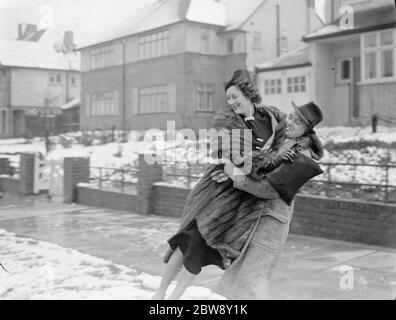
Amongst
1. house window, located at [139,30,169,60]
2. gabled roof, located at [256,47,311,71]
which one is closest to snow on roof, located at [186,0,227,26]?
house window, located at [139,30,169,60]

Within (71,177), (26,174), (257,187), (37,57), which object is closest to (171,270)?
(257,187)

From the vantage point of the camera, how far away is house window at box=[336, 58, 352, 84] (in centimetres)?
1677

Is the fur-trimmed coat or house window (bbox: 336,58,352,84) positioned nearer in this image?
the fur-trimmed coat

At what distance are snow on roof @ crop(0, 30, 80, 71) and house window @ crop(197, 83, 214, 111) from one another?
26.7 ft

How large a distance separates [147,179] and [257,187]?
6800 mm

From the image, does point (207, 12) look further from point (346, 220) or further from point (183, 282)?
point (183, 282)

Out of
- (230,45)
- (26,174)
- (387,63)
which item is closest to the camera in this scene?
(26,174)

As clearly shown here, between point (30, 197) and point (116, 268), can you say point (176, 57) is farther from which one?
point (116, 268)

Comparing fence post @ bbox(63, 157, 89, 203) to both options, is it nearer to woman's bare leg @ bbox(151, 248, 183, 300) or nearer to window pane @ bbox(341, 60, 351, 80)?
woman's bare leg @ bbox(151, 248, 183, 300)

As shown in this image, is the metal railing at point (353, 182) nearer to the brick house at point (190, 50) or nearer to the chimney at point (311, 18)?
the brick house at point (190, 50)

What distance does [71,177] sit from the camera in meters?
12.1

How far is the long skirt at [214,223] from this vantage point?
3402mm

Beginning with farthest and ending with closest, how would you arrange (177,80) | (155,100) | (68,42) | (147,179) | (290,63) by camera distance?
(68,42), (155,100), (177,80), (290,63), (147,179)

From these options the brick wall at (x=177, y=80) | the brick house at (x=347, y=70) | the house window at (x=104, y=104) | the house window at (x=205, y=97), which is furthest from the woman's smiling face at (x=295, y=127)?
the house window at (x=104, y=104)
